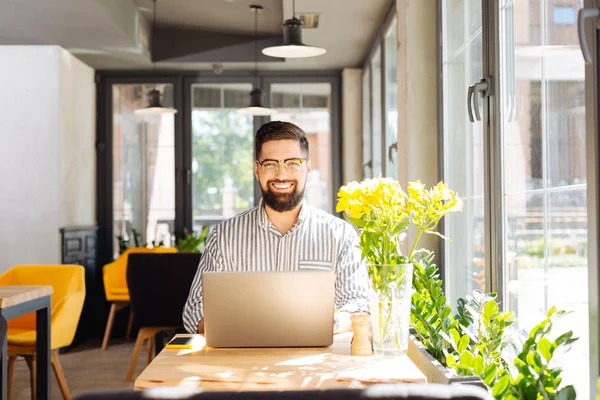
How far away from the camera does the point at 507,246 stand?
2564mm

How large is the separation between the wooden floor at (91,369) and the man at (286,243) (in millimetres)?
2258

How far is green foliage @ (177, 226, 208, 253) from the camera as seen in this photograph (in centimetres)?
742

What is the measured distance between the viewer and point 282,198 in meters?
2.66

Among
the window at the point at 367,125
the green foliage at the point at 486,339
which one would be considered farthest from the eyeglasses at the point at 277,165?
the window at the point at 367,125

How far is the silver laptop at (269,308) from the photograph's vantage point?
6.53 feet

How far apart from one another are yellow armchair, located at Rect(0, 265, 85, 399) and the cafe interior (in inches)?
0.6

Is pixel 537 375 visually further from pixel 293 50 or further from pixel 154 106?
pixel 154 106

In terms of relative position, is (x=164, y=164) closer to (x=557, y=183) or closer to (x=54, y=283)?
(x=54, y=283)

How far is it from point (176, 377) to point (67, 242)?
5.34m

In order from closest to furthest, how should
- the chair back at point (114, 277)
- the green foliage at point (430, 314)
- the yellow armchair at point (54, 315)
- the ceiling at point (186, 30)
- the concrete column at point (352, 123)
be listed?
the green foliage at point (430, 314) → the yellow armchair at point (54, 315) → the ceiling at point (186, 30) → the chair back at point (114, 277) → the concrete column at point (352, 123)

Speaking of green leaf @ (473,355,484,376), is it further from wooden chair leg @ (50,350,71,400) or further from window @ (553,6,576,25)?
wooden chair leg @ (50,350,71,400)

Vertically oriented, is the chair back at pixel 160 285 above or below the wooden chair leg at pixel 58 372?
above

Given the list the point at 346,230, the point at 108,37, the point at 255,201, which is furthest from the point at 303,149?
the point at 255,201

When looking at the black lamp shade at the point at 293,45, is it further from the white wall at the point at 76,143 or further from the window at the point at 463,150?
the white wall at the point at 76,143
